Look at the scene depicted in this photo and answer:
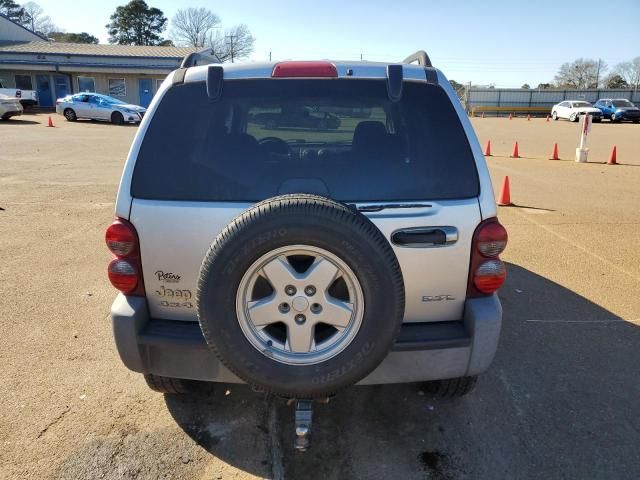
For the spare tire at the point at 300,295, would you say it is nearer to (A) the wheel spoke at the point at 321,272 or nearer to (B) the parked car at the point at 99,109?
(A) the wheel spoke at the point at 321,272

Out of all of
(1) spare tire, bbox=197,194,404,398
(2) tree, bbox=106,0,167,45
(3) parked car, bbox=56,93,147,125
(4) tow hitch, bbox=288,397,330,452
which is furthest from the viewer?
(2) tree, bbox=106,0,167,45

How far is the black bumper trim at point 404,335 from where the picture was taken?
243 centimetres

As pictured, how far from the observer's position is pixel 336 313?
2176mm

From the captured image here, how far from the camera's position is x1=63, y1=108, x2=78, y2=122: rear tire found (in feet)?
92.0

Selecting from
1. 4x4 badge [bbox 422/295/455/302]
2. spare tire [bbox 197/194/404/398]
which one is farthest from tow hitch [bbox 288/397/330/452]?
4x4 badge [bbox 422/295/455/302]

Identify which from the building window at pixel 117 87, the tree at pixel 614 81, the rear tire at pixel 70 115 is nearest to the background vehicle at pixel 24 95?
the rear tire at pixel 70 115

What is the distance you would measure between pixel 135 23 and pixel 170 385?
257ft

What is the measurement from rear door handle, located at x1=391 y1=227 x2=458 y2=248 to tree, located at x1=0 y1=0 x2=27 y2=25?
9789 cm

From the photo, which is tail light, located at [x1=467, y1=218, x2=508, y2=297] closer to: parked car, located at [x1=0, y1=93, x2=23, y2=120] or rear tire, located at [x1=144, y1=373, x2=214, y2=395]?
rear tire, located at [x1=144, y1=373, x2=214, y2=395]

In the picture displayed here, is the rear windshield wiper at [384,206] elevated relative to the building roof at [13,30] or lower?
lower

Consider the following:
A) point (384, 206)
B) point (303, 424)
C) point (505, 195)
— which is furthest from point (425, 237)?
point (505, 195)

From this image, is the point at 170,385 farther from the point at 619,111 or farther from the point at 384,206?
the point at 619,111

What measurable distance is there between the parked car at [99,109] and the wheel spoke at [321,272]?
2755 centimetres

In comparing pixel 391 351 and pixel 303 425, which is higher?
pixel 391 351
